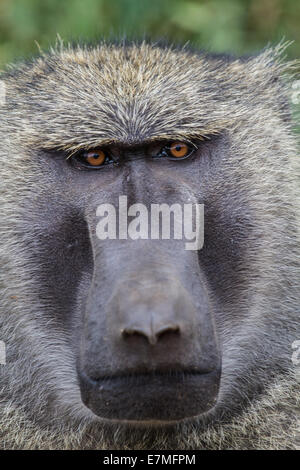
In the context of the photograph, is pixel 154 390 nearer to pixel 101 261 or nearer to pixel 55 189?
pixel 101 261

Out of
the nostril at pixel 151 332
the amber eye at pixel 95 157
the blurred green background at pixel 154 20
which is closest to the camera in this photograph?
the nostril at pixel 151 332

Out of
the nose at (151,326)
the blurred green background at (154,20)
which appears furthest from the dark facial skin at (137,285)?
the blurred green background at (154,20)

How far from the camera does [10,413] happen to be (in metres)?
3.83

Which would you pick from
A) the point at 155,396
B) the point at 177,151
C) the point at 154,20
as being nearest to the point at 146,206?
the point at 177,151

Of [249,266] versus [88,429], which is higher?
[249,266]

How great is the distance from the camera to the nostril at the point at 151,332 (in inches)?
117

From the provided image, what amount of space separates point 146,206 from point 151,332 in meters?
0.71

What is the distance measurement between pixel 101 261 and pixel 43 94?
1.12 m

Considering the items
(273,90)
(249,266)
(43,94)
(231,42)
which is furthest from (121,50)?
(231,42)

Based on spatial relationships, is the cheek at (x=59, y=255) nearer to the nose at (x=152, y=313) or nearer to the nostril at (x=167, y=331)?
the nose at (x=152, y=313)

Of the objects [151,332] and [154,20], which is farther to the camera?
[154,20]

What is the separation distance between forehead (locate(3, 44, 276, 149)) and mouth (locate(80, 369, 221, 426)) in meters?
1.19

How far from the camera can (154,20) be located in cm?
763

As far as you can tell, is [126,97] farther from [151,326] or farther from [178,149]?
A: [151,326]
